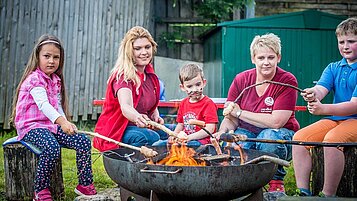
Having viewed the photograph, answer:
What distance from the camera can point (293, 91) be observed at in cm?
377

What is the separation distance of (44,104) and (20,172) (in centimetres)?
66

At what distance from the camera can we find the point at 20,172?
3.96 meters

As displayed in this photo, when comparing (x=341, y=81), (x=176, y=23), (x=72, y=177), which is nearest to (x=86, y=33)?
(x=176, y=23)

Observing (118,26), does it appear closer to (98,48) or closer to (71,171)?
(98,48)

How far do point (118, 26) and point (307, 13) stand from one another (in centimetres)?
294

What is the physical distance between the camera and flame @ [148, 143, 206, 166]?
2.95 meters

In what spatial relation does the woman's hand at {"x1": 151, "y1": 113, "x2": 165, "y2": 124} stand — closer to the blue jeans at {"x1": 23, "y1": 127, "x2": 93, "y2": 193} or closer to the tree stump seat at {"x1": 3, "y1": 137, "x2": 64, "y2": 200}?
the blue jeans at {"x1": 23, "y1": 127, "x2": 93, "y2": 193}

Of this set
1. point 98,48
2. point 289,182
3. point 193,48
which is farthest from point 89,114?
point 289,182

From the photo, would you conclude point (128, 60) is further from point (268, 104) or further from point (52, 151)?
point (268, 104)

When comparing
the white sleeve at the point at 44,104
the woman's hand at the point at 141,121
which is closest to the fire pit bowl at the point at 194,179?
the woman's hand at the point at 141,121

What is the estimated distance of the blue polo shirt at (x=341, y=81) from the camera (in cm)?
360

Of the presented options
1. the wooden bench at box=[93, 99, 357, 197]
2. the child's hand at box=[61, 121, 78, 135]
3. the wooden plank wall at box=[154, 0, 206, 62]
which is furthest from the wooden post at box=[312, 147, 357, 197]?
the wooden plank wall at box=[154, 0, 206, 62]

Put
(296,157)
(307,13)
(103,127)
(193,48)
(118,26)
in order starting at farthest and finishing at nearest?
(193,48) < (118,26) < (307,13) < (103,127) < (296,157)

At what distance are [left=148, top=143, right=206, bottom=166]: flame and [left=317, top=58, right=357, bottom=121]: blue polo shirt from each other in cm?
120
